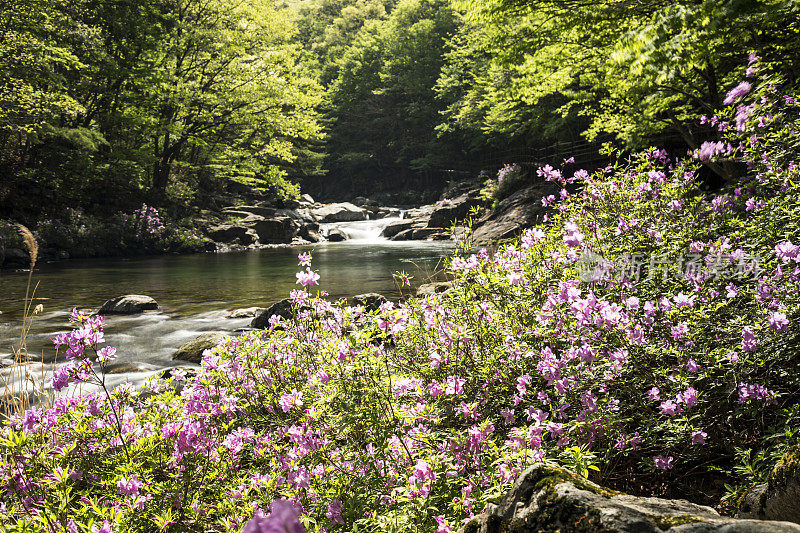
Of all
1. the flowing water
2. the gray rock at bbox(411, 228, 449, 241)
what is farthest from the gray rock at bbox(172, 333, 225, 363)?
the gray rock at bbox(411, 228, 449, 241)

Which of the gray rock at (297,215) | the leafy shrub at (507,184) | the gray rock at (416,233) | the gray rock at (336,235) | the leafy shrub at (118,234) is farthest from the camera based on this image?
the gray rock at (297,215)

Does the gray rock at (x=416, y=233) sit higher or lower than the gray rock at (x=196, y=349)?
higher

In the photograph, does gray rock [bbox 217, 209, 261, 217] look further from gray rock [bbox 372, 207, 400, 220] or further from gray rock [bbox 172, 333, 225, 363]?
gray rock [bbox 172, 333, 225, 363]

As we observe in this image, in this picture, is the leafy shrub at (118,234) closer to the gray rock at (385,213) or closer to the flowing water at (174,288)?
the flowing water at (174,288)

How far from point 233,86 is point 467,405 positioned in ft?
83.0

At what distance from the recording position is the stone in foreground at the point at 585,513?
122cm

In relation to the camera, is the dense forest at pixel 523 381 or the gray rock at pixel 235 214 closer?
the dense forest at pixel 523 381

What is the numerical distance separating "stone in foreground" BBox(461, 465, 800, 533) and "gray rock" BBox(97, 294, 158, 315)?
10.7 m

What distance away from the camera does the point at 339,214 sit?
36156 millimetres

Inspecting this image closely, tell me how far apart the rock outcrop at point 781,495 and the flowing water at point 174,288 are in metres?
2.71

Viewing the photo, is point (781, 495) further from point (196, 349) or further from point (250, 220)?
point (250, 220)

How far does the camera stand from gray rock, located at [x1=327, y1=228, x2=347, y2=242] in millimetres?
29234

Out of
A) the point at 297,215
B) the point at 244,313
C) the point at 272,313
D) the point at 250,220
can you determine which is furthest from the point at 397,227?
the point at 272,313

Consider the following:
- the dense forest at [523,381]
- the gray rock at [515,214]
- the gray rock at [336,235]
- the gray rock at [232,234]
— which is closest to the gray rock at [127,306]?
the dense forest at [523,381]
